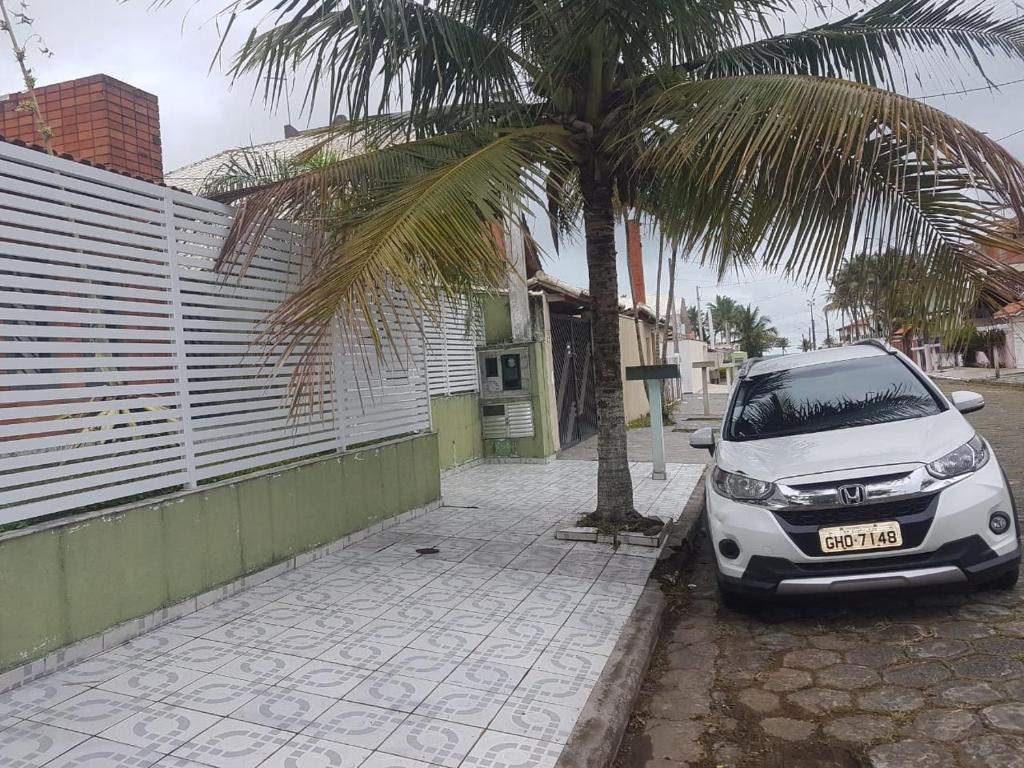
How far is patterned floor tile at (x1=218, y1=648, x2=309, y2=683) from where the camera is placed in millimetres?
3457

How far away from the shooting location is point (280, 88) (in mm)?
5020

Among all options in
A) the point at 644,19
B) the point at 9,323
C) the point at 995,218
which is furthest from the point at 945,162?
the point at 9,323

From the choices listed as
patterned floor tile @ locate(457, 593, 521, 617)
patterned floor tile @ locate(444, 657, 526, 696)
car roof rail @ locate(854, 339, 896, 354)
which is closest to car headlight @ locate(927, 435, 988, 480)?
car roof rail @ locate(854, 339, 896, 354)

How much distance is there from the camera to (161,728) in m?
2.94

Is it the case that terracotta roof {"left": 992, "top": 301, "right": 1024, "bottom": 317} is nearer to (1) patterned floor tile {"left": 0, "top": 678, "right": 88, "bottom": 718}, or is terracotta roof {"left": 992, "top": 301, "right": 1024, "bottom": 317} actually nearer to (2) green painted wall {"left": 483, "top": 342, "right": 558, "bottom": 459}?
(1) patterned floor tile {"left": 0, "top": 678, "right": 88, "bottom": 718}

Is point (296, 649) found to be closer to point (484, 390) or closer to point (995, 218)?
point (995, 218)

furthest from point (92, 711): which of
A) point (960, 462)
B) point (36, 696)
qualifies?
point (960, 462)

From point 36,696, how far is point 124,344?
1951 mm

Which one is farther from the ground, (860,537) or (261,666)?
(860,537)

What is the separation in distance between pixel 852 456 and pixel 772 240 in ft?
5.16

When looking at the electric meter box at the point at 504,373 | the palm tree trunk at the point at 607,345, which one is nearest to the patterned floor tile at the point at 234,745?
the palm tree trunk at the point at 607,345

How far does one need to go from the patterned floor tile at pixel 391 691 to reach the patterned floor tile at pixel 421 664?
0.05m

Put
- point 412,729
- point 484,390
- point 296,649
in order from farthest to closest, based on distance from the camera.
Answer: point 484,390 < point 296,649 < point 412,729

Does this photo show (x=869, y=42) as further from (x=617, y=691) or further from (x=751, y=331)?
(x=751, y=331)
